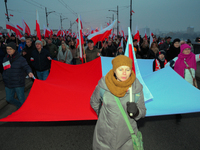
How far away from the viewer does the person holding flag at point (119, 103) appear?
5.84ft

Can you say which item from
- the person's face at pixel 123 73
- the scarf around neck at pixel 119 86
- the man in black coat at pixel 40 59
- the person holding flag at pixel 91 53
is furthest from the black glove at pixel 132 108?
the person holding flag at pixel 91 53

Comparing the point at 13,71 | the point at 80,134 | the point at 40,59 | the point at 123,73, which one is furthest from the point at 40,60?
the point at 123,73

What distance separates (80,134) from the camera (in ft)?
11.9

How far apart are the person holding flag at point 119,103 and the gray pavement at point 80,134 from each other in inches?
57.9

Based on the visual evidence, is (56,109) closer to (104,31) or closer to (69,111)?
(69,111)

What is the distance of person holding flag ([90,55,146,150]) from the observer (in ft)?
5.84

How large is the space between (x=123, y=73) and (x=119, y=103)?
0.34m

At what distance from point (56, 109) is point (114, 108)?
1.88 meters

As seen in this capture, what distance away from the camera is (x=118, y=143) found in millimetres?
1872

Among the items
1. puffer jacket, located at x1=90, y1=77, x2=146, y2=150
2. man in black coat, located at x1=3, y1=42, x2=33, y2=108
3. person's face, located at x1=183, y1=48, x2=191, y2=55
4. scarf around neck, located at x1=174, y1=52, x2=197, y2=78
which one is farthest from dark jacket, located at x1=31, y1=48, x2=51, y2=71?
person's face, located at x1=183, y1=48, x2=191, y2=55

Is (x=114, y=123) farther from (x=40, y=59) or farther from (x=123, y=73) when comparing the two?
(x=40, y=59)

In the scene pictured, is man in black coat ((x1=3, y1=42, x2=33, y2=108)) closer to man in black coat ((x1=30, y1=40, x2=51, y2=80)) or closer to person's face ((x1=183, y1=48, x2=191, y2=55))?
man in black coat ((x1=30, y1=40, x2=51, y2=80))

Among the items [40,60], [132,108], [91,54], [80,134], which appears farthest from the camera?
[91,54]

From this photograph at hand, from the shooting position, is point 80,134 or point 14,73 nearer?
point 80,134
